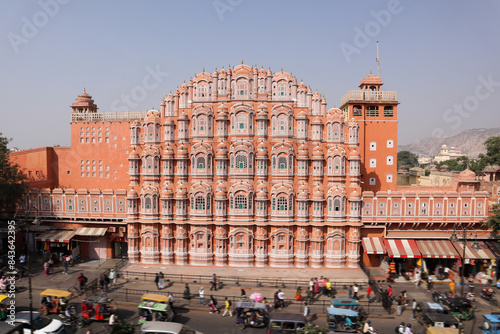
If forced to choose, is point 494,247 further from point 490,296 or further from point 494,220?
point 490,296

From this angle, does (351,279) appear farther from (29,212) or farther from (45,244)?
(29,212)

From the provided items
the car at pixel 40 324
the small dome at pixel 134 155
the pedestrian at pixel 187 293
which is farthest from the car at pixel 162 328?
the small dome at pixel 134 155

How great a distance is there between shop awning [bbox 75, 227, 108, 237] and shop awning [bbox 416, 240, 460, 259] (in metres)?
32.5

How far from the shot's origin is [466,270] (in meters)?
34.0

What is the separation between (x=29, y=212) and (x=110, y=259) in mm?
10277

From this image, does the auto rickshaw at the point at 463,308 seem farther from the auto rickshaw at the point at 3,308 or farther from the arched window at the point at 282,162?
the auto rickshaw at the point at 3,308

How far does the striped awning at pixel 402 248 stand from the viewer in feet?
108

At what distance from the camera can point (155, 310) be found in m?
23.3

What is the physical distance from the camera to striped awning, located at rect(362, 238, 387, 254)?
3353cm

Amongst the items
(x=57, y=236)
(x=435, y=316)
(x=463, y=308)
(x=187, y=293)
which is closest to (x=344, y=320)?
(x=435, y=316)

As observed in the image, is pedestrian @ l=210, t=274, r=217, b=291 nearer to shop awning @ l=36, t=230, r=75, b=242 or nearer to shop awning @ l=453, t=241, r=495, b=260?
shop awning @ l=36, t=230, r=75, b=242

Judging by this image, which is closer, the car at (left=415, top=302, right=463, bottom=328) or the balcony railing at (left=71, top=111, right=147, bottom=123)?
the car at (left=415, top=302, right=463, bottom=328)

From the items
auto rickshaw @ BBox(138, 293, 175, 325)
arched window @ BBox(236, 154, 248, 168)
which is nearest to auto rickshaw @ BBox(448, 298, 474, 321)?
auto rickshaw @ BBox(138, 293, 175, 325)

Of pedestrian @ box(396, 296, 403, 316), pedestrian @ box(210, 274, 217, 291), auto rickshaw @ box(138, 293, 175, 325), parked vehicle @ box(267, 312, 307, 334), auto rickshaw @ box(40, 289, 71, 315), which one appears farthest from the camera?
pedestrian @ box(210, 274, 217, 291)
